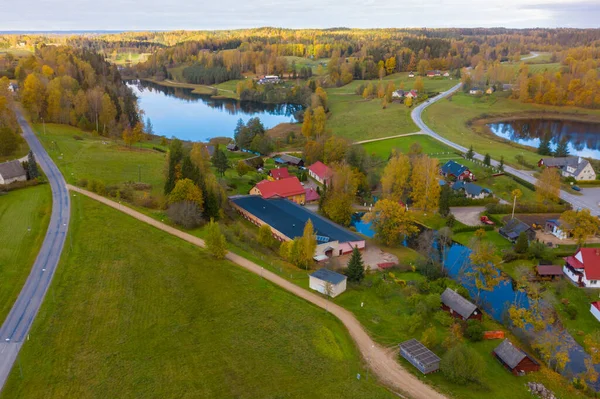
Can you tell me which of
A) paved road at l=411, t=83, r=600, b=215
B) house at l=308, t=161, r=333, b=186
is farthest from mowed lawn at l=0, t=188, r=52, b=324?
paved road at l=411, t=83, r=600, b=215

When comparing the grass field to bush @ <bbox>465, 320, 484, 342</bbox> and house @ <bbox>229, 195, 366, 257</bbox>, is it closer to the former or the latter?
house @ <bbox>229, 195, 366, 257</bbox>

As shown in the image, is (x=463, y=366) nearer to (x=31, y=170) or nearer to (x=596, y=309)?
(x=596, y=309)

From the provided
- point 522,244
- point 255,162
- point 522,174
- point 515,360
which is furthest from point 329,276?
point 522,174

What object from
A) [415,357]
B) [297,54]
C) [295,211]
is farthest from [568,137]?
[297,54]

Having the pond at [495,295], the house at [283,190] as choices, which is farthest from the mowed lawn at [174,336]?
the house at [283,190]

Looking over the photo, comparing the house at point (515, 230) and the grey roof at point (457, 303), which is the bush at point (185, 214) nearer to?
the grey roof at point (457, 303)

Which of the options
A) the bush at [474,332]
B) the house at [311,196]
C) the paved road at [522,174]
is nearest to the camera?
the bush at [474,332]

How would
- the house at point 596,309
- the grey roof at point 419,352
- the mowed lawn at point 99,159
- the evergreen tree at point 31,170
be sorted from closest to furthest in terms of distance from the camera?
the grey roof at point 419,352
the house at point 596,309
the evergreen tree at point 31,170
the mowed lawn at point 99,159
